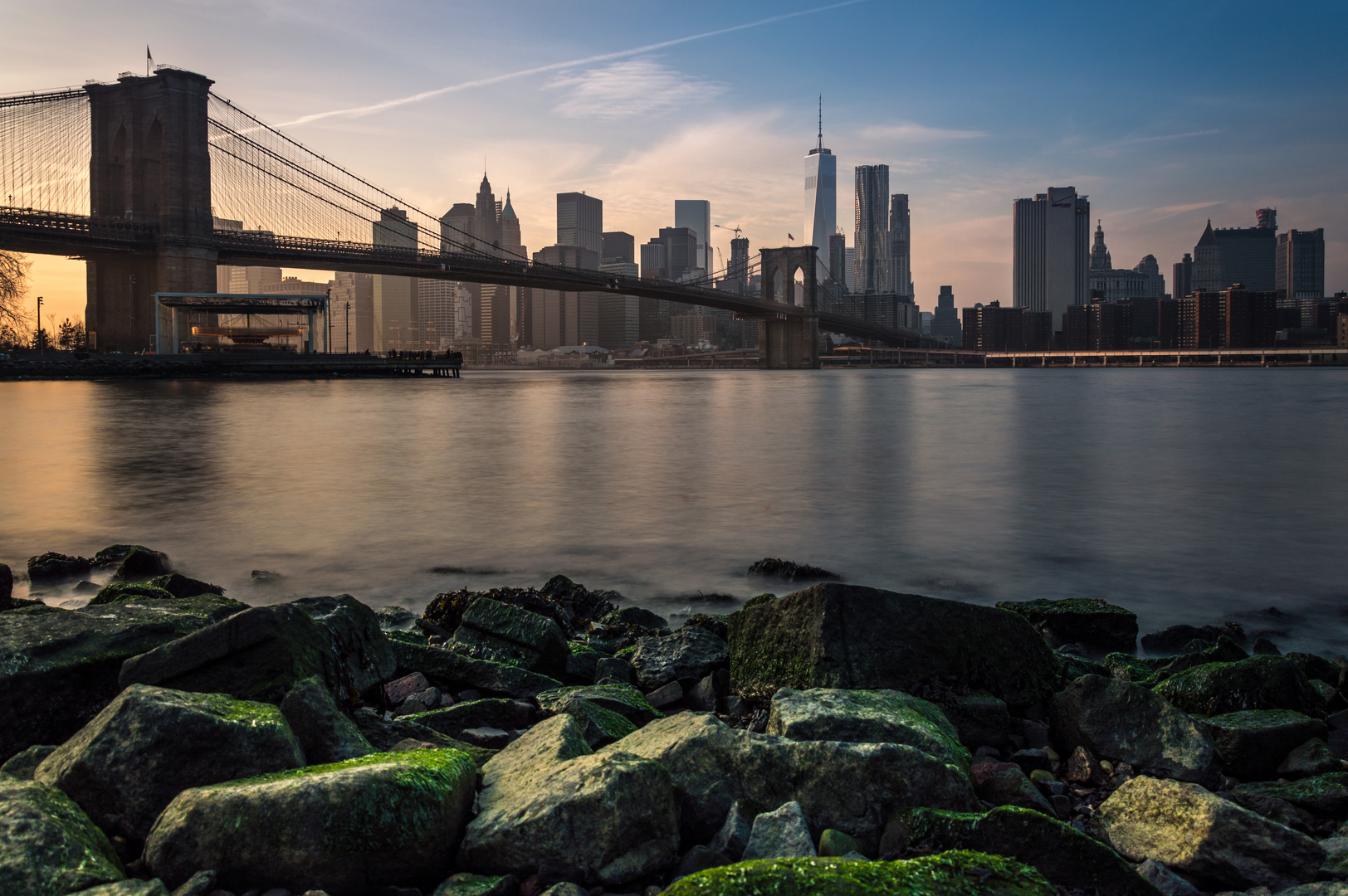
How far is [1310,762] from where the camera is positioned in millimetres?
3158

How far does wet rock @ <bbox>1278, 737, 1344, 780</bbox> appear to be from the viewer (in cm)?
313

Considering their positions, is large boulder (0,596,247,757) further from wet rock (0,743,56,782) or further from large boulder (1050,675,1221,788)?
large boulder (1050,675,1221,788)

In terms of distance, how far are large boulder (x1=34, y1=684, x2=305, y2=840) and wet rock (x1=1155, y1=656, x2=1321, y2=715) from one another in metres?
3.44

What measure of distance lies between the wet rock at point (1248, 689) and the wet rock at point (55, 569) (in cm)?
763

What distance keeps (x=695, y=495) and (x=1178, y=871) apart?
33.7 ft

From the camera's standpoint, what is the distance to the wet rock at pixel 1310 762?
313 centimetres

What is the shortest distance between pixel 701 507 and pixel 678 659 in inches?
289

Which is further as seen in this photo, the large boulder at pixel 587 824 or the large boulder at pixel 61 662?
the large boulder at pixel 61 662

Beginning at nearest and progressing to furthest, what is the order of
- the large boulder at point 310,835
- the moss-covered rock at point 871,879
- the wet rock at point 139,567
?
the moss-covered rock at point 871,879
the large boulder at point 310,835
the wet rock at point 139,567

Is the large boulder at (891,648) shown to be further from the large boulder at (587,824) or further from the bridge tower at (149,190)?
the bridge tower at (149,190)

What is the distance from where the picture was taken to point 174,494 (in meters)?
12.2

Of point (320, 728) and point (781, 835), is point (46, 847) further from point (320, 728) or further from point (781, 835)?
point (781, 835)

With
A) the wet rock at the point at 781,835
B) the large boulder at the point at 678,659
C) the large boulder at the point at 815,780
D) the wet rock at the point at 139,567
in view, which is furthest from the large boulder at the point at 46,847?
the wet rock at the point at 139,567

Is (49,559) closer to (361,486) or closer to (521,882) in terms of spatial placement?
(361,486)
